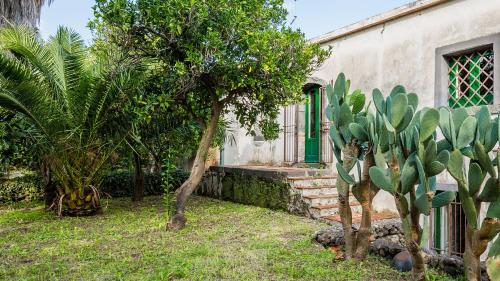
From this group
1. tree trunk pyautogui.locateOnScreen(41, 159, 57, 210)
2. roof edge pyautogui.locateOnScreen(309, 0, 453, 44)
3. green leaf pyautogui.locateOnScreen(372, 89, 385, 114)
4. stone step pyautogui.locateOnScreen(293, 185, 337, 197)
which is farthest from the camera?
tree trunk pyautogui.locateOnScreen(41, 159, 57, 210)

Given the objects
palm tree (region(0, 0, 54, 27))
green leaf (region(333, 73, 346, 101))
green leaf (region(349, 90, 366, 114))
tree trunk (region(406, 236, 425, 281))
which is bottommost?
tree trunk (region(406, 236, 425, 281))

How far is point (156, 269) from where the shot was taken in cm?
396

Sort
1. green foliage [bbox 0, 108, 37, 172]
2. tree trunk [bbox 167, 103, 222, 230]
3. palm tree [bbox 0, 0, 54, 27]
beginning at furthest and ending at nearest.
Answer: palm tree [bbox 0, 0, 54, 27]
green foliage [bbox 0, 108, 37, 172]
tree trunk [bbox 167, 103, 222, 230]

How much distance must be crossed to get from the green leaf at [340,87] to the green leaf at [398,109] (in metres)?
0.96

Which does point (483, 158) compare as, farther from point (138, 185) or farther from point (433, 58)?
point (138, 185)

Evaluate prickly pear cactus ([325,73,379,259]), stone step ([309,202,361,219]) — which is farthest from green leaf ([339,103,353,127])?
stone step ([309,202,361,219])

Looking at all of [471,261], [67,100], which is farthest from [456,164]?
[67,100]

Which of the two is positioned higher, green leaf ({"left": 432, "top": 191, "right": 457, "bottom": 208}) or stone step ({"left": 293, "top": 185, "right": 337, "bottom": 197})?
green leaf ({"left": 432, "top": 191, "right": 457, "bottom": 208})

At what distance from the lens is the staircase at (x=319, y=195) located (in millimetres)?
7102

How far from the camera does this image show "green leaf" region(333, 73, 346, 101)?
13.3 ft

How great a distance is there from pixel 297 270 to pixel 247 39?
3.50m

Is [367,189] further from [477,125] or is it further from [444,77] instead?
[444,77]

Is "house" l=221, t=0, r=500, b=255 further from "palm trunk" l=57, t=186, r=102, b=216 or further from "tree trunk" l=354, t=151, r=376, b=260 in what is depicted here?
"palm trunk" l=57, t=186, r=102, b=216

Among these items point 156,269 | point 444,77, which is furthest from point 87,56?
point 444,77
